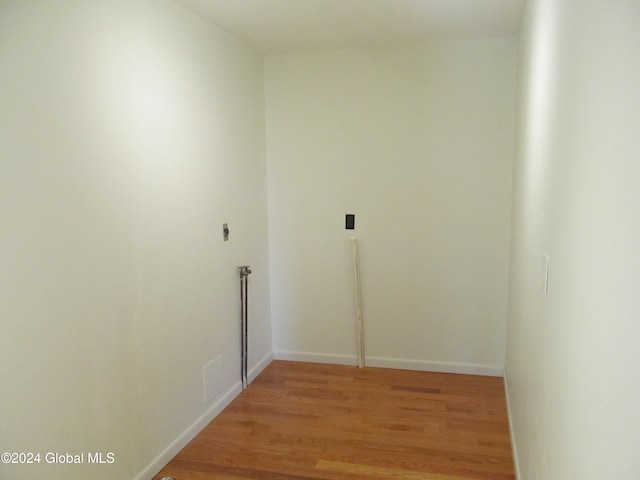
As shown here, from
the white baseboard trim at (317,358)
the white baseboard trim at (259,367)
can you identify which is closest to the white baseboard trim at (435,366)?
the white baseboard trim at (317,358)

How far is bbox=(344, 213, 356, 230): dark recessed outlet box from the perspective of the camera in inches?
145

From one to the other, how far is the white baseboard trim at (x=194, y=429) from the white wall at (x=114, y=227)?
0.04ft

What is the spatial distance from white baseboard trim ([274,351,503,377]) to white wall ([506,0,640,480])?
1675 millimetres

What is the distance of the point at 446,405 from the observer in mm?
3127

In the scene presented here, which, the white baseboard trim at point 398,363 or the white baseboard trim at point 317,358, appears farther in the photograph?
the white baseboard trim at point 317,358

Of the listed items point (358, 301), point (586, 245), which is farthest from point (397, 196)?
point (586, 245)

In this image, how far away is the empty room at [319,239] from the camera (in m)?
1.18

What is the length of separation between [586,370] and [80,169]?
6.18 feet

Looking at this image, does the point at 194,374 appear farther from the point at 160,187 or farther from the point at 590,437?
the point at 590,437

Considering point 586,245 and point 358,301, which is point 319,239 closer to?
point 358,301

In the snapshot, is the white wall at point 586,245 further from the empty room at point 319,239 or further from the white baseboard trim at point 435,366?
the white baseboard trim at point 435,366

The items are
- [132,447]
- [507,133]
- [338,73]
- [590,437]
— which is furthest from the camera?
[338,73]

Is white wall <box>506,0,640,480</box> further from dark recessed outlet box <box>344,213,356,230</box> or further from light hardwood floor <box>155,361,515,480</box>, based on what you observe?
dark recessed outlet box <box>344,213,356,230</box>

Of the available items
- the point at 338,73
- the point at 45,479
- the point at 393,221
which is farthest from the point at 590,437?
the point at 338,73
